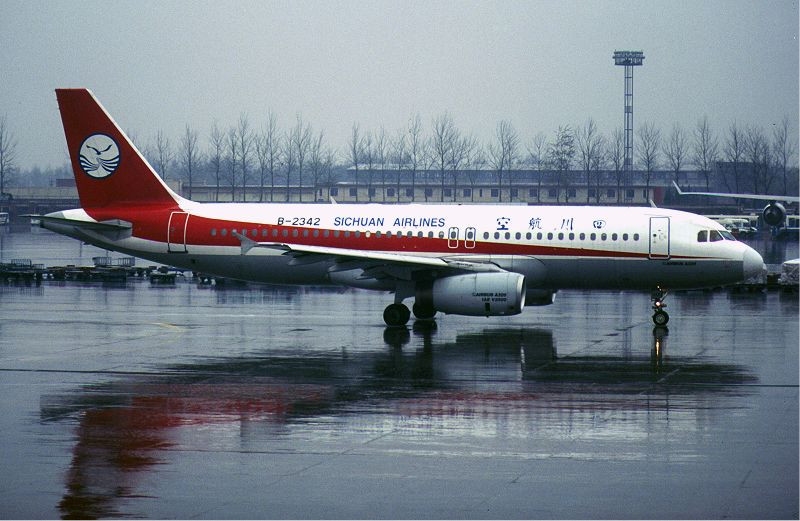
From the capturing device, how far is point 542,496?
49.6 ft

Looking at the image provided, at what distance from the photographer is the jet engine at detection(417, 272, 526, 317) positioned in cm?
3350

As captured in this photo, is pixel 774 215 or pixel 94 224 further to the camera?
pixel 774 215

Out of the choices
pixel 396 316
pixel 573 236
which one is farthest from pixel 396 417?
pixel 573 236

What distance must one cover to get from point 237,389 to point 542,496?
10.2 m

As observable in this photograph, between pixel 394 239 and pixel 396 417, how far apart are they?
→ 17490 mm

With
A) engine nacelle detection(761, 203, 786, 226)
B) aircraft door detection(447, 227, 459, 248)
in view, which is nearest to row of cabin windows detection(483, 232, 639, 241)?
aircraft door detection(447, 227, 459, 248)

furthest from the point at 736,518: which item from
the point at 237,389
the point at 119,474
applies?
the point at 237,389

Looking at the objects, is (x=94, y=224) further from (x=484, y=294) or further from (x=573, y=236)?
(x=573, y=236)

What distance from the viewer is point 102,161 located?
40.1 meters

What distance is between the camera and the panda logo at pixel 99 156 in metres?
40.0

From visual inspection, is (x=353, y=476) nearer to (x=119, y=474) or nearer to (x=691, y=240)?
(x=119, y=474)

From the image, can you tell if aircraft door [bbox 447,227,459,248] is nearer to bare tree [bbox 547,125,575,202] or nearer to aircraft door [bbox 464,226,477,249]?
aircraft door [bbox 464,226,477,249]

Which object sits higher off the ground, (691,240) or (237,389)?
(691,240)

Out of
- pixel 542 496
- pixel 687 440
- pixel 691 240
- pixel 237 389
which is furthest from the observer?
pixel 691 240
